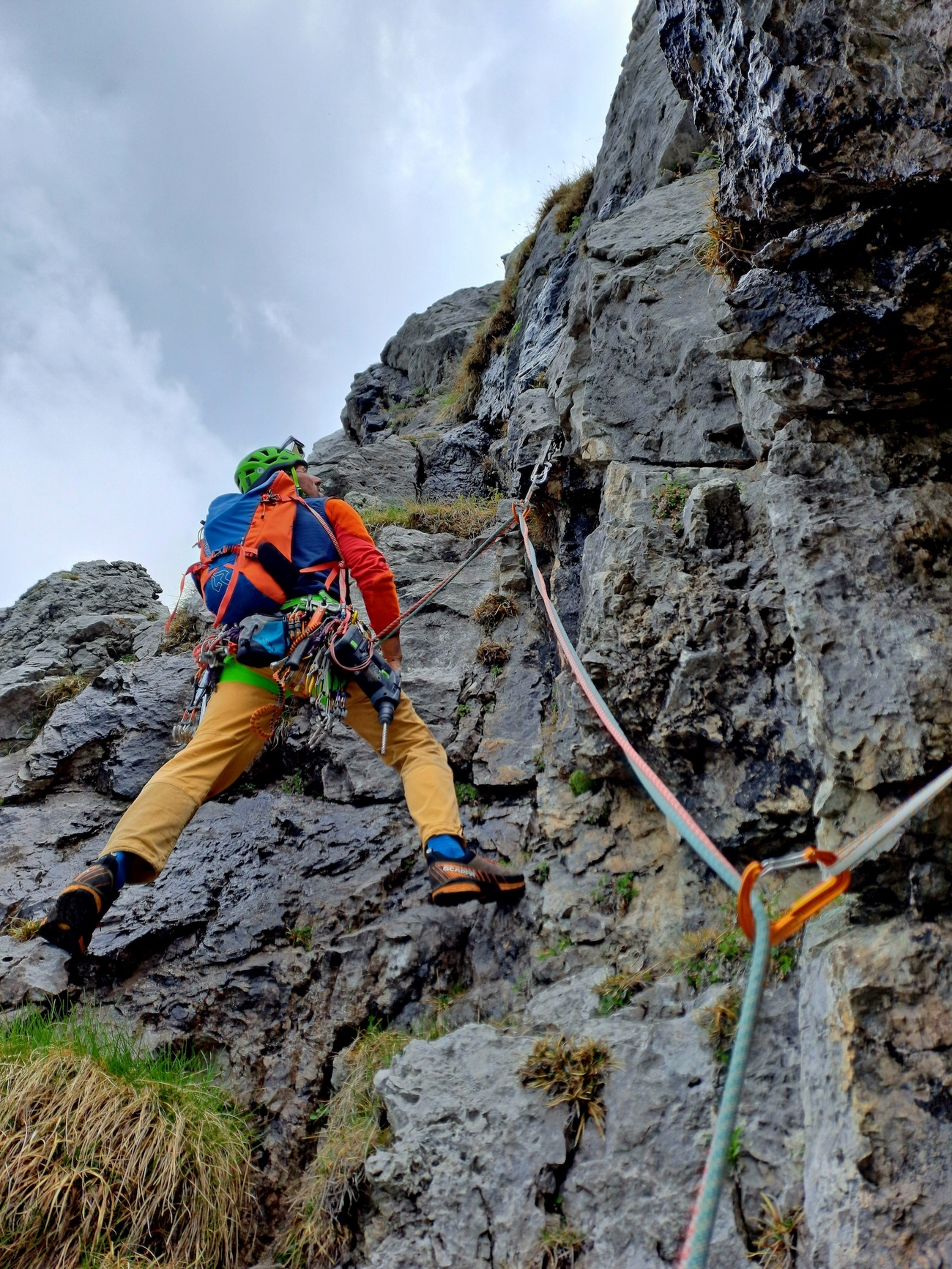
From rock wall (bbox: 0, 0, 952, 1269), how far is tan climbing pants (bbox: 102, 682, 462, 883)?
629 millimetres

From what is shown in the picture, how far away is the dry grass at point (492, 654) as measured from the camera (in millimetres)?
6199

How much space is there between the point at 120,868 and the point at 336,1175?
1.74m

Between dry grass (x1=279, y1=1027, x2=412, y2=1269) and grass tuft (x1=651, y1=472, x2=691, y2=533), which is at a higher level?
grass tuft (x1=651, y1=472, x2=691, y2=533)

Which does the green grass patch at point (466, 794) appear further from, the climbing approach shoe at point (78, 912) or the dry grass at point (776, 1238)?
the dry grass at point (776, 1238)

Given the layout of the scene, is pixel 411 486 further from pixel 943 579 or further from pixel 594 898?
pixel 943 579

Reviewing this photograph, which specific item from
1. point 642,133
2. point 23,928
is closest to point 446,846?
point 23,928

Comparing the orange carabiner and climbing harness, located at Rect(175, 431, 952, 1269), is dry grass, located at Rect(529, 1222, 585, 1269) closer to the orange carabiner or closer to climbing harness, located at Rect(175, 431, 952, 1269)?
climbing harness, located at Rect(175, 431, 952, 1269)

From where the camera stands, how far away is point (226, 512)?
4848 millimetres

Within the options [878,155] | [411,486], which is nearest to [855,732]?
[878,155]

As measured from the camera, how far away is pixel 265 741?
463 cm

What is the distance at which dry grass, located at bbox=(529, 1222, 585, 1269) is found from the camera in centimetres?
250

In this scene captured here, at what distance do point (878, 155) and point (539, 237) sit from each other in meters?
9.88

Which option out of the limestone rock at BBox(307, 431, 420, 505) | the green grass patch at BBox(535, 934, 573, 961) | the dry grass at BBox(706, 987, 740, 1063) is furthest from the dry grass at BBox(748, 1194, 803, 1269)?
the limestone rock at BBox(307, 431, 420, 505)

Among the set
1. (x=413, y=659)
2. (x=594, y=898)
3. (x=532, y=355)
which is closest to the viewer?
(x=594, y=898)
